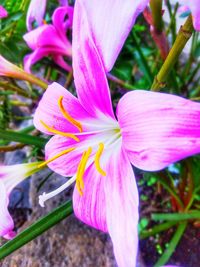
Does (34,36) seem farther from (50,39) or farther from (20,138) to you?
(20,138)

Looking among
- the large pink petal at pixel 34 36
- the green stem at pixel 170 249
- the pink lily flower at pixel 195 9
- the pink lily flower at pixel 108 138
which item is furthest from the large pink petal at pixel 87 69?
the green stem at pixel 170 249

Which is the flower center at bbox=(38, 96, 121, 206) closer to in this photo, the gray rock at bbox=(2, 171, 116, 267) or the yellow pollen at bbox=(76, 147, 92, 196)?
the yellow pollen at bbox=(76, 147, 92, 196)

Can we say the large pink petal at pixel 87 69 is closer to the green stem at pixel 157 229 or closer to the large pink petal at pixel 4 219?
the large pink petal at pixel 4 219

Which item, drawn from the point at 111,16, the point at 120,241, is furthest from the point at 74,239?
the point at 111,16

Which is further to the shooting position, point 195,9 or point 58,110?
point 58,110

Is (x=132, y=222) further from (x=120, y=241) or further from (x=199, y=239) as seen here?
(x=199, y=239)

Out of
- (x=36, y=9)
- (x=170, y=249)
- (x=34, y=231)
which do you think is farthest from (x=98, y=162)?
(x=170, y=249)

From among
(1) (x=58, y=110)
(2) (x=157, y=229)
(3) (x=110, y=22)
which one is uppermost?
(3) (x=110, y=22)
